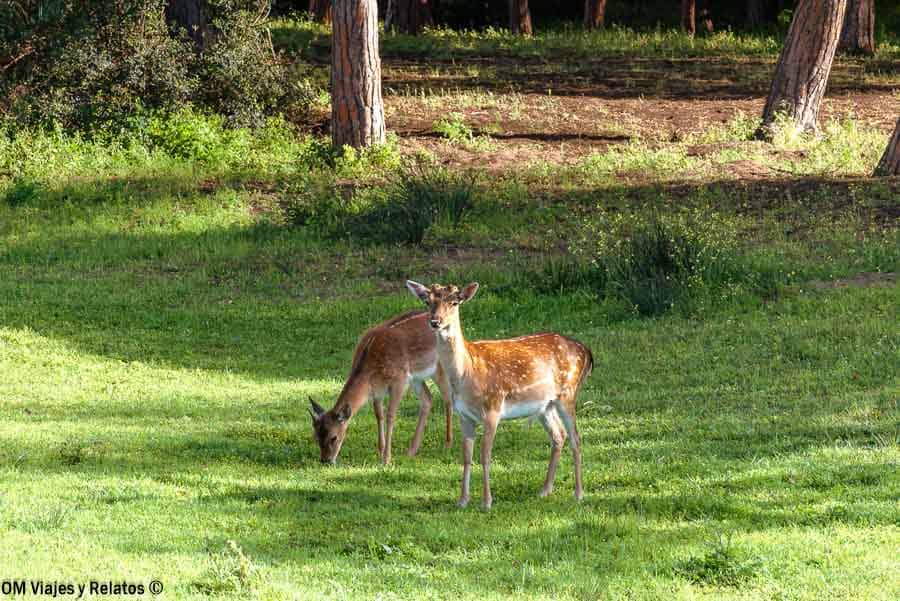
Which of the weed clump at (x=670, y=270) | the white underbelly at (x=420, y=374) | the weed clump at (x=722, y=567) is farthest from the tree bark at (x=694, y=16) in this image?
the weed clump at (x=722, y=567)

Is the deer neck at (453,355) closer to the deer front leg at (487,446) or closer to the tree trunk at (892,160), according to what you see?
the deer front leg at (487,446)

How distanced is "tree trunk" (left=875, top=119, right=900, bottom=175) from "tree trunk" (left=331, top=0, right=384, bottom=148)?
8.22 metres

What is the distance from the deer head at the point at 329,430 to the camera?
35.8ft

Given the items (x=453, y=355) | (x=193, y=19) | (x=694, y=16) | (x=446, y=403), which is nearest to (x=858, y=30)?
(x=694, y=16)

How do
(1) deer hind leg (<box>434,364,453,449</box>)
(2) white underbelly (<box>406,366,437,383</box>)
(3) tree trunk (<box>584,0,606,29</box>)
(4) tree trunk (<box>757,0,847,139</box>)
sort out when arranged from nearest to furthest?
(1) deer hind leg (<box>434,364,453,449</box>)
(2) white underbelly (<box>406,366,437,383</box>)
(4) tree trunk (<box>757,0,847,139</box>)
(3) tree trunk (<box>584,0,606,29</box>)

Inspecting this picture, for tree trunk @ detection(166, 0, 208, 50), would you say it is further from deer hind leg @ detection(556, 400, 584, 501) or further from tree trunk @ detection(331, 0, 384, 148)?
deer hind leg @ detection(556, 400, 584, 501)

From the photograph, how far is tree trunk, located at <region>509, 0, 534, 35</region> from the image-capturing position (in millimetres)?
40094

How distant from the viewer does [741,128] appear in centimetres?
2553

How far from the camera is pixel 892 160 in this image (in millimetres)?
21953

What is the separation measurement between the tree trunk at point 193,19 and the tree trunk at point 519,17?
50.8 ft

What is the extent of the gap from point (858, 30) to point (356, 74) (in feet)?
55.2

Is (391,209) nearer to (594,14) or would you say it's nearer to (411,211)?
(411,211)

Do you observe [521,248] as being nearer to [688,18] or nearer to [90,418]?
[90,418]

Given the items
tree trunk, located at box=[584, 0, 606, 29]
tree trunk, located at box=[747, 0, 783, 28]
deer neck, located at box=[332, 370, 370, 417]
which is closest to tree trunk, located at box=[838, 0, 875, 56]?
tree trunk, located at box=[747, 0, 783, 28]
